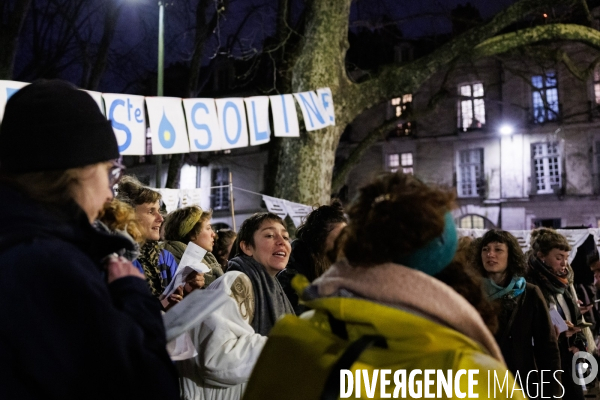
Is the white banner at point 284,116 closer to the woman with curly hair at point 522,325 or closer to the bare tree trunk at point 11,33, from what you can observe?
the woman with curly hair at point 522,325

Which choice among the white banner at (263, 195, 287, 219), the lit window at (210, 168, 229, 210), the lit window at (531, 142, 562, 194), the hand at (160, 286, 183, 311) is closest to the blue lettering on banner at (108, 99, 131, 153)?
the white banner at (263, 195, 287, 219)

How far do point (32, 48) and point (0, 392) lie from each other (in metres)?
16.1

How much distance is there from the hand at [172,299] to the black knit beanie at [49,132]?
1488 millimetres

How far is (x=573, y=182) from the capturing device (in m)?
28.2

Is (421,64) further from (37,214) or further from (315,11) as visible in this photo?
(37,214)

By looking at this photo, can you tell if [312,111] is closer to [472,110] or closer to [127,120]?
[127,120]

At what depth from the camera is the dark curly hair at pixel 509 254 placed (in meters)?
4.39

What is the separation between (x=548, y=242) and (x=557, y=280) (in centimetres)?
37

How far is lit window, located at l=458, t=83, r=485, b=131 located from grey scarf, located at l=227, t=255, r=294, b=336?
97.0 ft

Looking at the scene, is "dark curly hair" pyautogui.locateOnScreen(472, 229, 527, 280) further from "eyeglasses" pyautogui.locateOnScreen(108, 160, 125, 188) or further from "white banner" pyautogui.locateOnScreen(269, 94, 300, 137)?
"white banner" pyautogui.locateOnScreen(269, 94, 300, 137)

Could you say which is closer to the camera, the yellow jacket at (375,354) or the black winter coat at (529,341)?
the yellow jacket at (375,354)

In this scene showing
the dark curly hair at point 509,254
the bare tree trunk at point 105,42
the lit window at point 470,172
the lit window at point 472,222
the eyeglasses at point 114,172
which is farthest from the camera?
the lit window at point 470,172

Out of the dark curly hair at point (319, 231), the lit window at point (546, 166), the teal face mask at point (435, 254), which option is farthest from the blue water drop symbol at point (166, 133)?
the lit window at point (546, 166)

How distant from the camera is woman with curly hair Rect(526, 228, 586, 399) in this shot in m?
5.27
